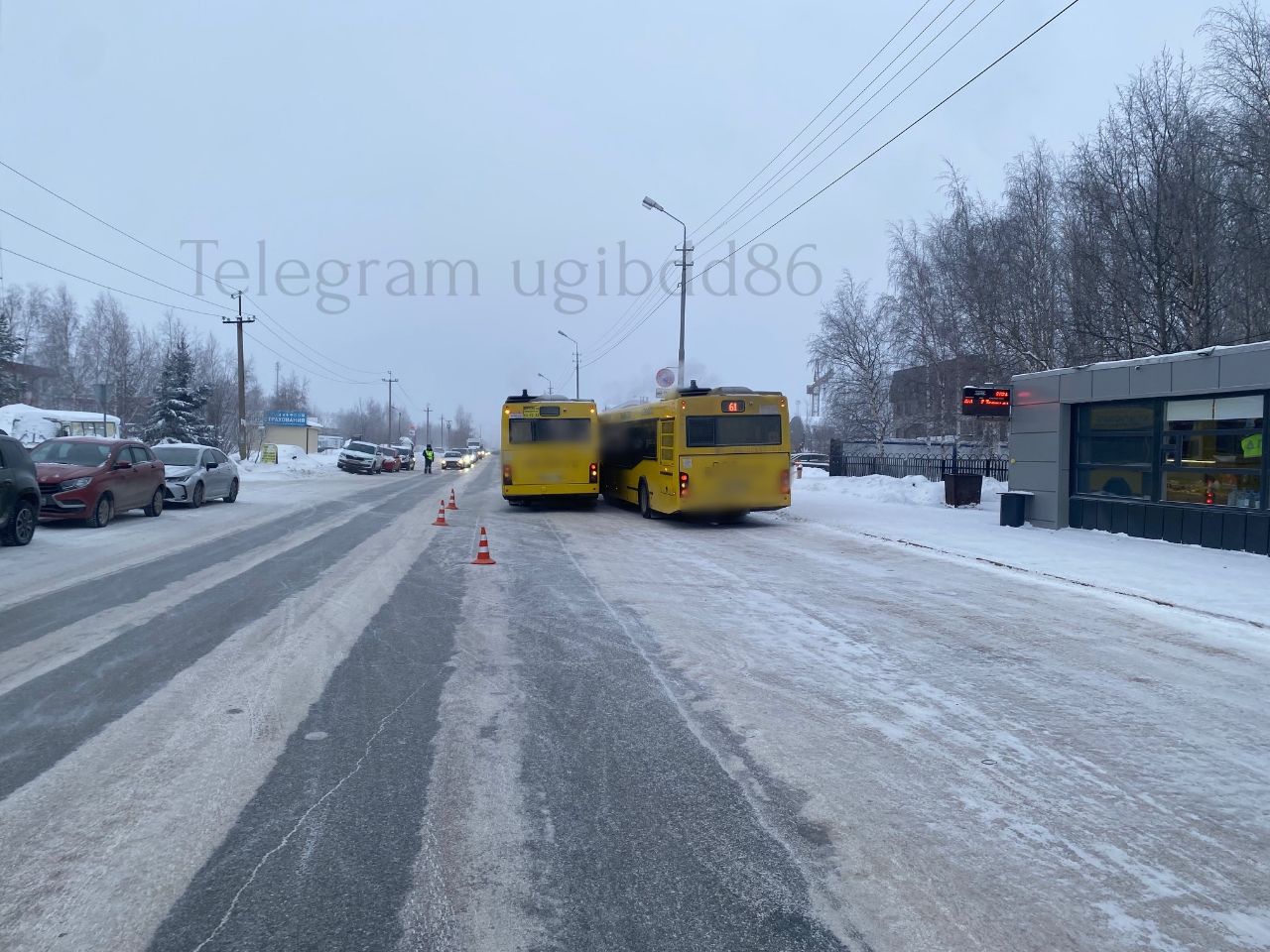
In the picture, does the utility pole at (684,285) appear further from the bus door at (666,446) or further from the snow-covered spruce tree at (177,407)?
the snow-covered spruce tree at (177,407)

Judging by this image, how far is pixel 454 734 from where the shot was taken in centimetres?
521

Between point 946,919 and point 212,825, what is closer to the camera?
point 946,919

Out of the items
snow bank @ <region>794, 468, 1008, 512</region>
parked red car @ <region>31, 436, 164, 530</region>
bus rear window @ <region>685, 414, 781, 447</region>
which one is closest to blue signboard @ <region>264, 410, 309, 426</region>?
snow bank @ <region>794, 468, 1008, 512</region>

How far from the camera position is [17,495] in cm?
1330

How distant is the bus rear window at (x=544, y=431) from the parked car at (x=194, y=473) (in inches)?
302

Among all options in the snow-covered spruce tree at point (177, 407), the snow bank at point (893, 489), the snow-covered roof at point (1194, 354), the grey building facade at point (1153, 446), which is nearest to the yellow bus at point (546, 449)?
the snow bank at point (893, 489)

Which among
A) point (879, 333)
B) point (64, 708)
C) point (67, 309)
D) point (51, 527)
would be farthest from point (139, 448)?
point (67, 309)

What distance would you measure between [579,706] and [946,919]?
296cm

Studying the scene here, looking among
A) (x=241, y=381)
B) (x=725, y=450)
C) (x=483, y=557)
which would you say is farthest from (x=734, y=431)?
(x=241, y=381)

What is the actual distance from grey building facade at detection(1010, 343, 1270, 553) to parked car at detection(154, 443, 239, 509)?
18986 millimetres

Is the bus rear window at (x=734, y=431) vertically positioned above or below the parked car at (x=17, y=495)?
above

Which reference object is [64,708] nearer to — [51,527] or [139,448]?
[51,527]

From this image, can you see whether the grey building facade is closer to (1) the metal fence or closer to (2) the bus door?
(2) the bus door

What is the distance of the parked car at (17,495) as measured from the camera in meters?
13.0
